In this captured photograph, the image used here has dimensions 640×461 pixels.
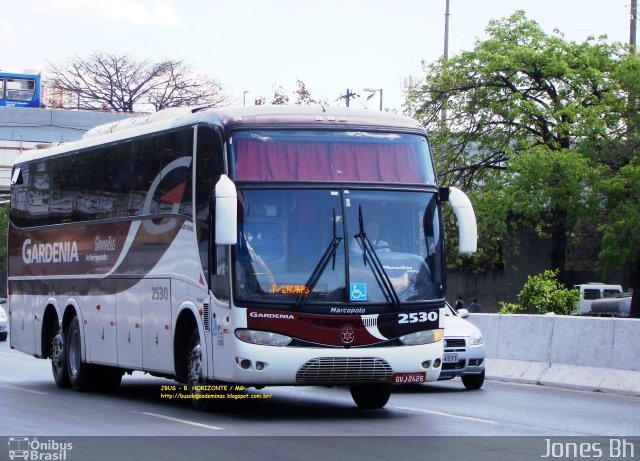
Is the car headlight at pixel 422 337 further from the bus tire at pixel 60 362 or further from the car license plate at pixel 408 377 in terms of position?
the bus tire at pixel 60 362

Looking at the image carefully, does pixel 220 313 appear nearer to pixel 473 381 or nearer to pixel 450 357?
pixel 450 357

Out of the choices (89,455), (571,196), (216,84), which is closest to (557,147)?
(571,196)

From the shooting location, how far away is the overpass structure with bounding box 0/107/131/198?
204ft

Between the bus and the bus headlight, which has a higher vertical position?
the bus

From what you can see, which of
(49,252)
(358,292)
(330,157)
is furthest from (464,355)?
(49,252)

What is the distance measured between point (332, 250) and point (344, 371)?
4.36ft

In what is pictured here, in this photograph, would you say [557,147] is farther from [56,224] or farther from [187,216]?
[187,216]

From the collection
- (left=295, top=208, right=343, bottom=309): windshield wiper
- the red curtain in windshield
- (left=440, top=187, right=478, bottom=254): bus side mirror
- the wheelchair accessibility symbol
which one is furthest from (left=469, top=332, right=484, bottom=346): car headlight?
A: (left=295, top=208, right=343, bottom=309): windshield wiper

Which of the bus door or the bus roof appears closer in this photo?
the bus door

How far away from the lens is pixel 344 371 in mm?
13695

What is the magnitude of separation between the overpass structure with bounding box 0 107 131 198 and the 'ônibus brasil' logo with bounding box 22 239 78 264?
40.5 meters

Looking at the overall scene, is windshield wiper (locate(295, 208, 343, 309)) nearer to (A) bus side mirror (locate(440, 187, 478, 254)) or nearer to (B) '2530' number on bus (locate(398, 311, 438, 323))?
(B) '2530' number on bus (locate(398, 311, 438, 323))

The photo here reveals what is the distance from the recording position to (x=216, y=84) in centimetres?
9188

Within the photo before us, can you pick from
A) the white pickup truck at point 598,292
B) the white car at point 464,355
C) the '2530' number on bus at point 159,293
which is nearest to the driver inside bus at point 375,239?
the '2530' number on bus at point 159,293
